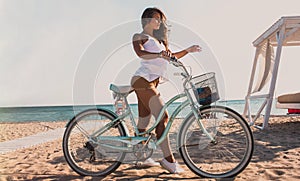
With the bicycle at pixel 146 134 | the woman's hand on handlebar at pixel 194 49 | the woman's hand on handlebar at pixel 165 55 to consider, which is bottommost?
the bicycle at pixel 146 134

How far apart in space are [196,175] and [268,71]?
17.8 ft

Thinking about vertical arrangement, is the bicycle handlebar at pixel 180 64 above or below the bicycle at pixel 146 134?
above

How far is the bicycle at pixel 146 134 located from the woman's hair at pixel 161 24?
17.5 inches

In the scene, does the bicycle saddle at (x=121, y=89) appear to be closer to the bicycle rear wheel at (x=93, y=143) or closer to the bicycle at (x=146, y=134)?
the bicycle at (x=146, y=134)

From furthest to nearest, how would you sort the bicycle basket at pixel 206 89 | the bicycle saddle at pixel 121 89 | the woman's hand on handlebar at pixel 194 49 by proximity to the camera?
the bicycle saddle at pixel 121 89 → the woman's hand on handlebar at pixel 194 49 → the bicycle basket at pixel 206 89

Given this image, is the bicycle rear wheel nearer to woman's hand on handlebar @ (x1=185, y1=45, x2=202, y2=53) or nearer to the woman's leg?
the woman's leg

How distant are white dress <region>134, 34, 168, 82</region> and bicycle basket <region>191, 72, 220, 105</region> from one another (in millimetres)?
433

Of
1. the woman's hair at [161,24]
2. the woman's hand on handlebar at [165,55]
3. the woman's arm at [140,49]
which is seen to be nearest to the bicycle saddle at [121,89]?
the woman's arm at [140,49]

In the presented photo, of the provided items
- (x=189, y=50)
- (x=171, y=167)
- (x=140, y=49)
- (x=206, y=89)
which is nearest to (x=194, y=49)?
(x=189, y=50)

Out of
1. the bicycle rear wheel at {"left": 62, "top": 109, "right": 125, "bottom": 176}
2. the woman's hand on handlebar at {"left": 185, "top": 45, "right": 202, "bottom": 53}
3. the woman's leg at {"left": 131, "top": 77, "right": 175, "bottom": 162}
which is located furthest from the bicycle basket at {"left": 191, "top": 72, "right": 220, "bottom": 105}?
the bicycle rear wheel at {"left": 62, "top": 109, "right": 125, "bottom": 176}

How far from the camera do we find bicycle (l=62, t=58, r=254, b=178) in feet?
9.24

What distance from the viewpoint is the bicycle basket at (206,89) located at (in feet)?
8.95

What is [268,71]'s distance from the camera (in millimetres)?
7504

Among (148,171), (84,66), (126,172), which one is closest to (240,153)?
(148,171)
